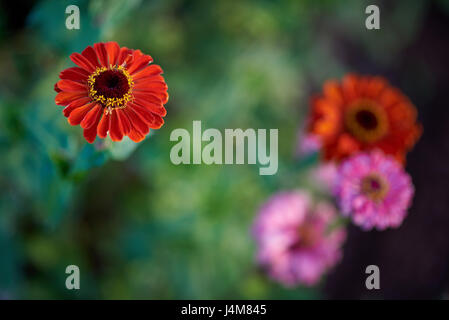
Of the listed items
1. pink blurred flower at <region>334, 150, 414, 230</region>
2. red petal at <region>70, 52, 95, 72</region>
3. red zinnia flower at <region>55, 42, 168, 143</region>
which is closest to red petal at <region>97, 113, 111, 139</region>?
red zinnia flower at <region>55, 42, 168, 143</region>

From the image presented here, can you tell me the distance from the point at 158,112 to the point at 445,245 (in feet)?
8.58

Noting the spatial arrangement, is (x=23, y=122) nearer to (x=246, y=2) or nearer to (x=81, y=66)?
(x=81, y=66)

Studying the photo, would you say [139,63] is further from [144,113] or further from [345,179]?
[345,179]

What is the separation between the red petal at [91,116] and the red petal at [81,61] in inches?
3.2

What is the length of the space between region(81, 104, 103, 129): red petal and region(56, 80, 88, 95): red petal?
5 centimetres

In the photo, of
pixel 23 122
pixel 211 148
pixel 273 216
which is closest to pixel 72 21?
pixel 23 122

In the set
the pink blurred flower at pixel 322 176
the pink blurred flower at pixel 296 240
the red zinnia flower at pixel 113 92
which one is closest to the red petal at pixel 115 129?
the red zinnia flower at pixel 113 92

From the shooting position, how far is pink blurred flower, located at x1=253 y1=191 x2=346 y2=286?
137 cm

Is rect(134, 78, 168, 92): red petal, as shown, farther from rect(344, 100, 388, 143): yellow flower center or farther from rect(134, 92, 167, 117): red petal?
rect(344, 100, 388, 143): yellow flower center

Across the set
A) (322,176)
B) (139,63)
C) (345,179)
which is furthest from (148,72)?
(322,176)

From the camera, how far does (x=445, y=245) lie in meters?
2.71

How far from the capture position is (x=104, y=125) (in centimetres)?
82

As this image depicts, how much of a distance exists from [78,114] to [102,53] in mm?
142

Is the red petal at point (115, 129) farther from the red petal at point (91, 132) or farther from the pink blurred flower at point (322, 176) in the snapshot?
the pink blurred flower at point (322, 176)
